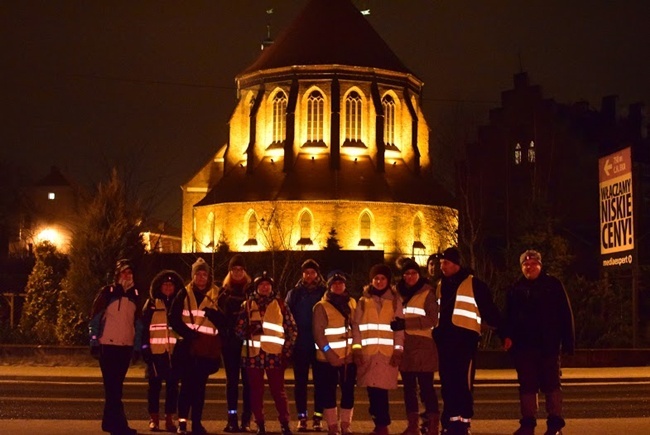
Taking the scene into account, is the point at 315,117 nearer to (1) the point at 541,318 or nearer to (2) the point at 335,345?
(2) the point at 335,345

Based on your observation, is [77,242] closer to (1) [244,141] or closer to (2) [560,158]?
(2) [560,158]

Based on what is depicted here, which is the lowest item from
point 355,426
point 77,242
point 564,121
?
point 355,426

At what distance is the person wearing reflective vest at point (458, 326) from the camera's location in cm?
1132

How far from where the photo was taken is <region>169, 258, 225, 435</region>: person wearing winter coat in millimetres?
12391

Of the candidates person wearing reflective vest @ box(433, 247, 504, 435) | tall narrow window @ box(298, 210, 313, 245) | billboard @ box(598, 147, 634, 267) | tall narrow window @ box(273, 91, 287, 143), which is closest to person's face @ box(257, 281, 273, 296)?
person wearing reflective vest @ box(433, 247, 504, 435)

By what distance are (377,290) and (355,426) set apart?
1.89m

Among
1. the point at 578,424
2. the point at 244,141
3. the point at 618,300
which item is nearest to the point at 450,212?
the point at 244,141

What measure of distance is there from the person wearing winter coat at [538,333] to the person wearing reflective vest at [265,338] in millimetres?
2495

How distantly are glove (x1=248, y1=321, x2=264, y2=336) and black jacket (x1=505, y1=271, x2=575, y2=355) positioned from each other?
271cm

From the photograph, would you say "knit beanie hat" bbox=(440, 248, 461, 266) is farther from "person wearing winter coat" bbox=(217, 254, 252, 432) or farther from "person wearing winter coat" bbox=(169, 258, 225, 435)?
"person wearing winter coat" bbox=(169, 258, 225, 435)

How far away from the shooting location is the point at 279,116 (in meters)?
70.9

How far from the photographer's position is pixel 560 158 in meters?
60.3

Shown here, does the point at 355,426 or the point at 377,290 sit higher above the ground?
the point at 377,290

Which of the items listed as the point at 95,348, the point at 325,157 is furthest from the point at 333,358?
the point at 325,157
